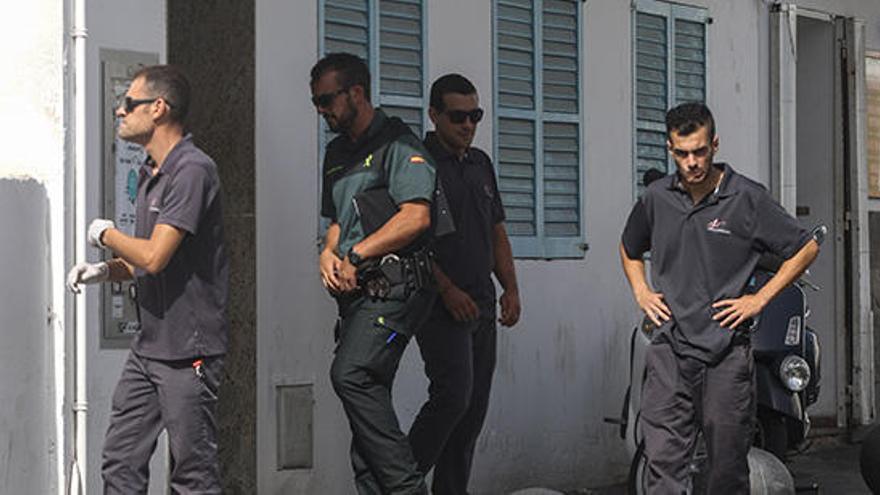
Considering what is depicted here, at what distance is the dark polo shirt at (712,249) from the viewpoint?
7977mm

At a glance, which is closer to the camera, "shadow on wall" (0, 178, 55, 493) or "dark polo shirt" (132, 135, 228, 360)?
"dark polo shirt" (132, 135, 228, 360)

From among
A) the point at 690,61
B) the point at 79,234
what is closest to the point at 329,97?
the point at 79,234

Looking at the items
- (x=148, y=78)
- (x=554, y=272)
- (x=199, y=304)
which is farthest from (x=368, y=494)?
(x=554, y=272)

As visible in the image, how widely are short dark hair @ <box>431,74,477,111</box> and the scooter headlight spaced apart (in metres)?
2.26

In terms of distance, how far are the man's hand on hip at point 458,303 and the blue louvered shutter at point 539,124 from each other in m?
2.32

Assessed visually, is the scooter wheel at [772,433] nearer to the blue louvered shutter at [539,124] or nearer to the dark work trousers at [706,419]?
the blue louvered shutter at [539,124]

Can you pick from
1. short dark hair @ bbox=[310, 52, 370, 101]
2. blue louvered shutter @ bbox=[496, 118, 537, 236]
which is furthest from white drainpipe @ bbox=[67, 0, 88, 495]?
blue louvered shutter @ bbox=[496, 118, 537, 236]

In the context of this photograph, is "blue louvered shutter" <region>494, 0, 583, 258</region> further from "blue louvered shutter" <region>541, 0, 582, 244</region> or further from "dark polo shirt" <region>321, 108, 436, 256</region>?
"dark polo shirt" <region>321, 108, 436, 256</region>

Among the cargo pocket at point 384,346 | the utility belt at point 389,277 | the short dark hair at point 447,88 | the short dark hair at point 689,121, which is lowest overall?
the cargo pocket at point 384,346

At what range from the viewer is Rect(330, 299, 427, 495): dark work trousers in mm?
8094

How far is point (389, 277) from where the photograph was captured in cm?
819

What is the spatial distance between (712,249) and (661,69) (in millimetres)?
4731

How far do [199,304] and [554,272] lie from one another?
15.2ft

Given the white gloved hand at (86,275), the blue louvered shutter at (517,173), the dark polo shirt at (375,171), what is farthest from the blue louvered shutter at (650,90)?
the white gloved hand at (86,275)
